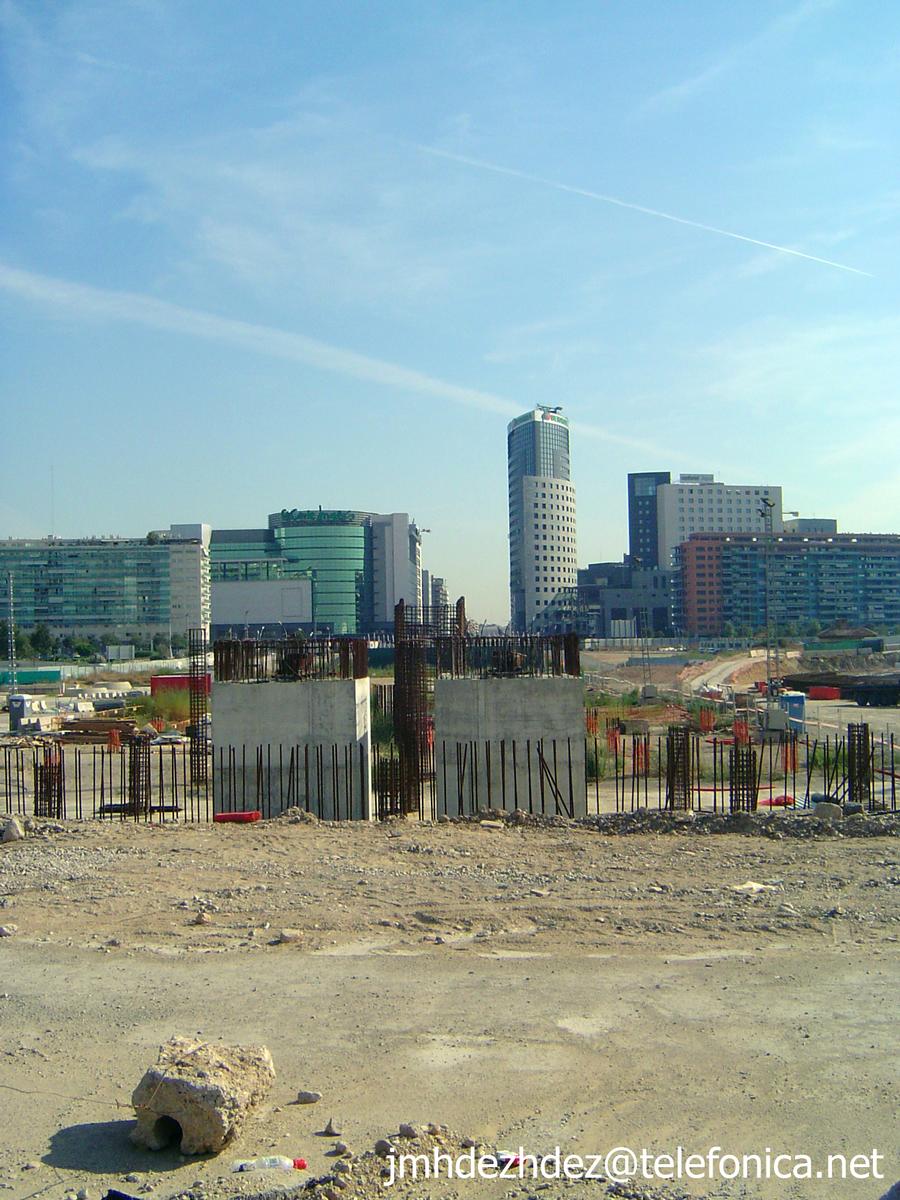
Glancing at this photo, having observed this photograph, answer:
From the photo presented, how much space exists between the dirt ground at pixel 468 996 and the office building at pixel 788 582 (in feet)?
403

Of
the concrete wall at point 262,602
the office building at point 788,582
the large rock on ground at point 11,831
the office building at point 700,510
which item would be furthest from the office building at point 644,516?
the large rock on ground at point 11,831

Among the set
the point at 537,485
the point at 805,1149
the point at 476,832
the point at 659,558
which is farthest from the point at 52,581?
the point at 805,1149

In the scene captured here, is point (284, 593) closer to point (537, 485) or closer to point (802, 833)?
point (537, 485)

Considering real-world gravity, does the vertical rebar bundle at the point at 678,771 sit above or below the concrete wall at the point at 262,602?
below

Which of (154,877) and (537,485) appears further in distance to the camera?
(537,485)

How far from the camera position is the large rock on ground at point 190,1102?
17.7ft

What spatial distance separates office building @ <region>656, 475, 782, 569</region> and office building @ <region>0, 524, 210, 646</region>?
268 feet

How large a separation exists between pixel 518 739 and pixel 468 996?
969 cm

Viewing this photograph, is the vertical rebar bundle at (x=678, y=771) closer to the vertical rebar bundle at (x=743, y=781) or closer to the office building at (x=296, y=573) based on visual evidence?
the vertical rebar bundle at (x=743, y=781)

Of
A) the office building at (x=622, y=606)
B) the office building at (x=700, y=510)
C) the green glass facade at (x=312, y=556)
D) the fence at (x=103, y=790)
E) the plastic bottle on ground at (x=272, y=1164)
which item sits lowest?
the fence at (x=103, y=790)

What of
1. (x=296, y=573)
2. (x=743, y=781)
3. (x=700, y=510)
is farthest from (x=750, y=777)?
(x=700, y=510)

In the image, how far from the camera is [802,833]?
13.1 m

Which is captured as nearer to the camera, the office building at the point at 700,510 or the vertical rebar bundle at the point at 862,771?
the vertical rebar bundle at the point at 862,771

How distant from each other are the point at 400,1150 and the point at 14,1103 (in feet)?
7.90
